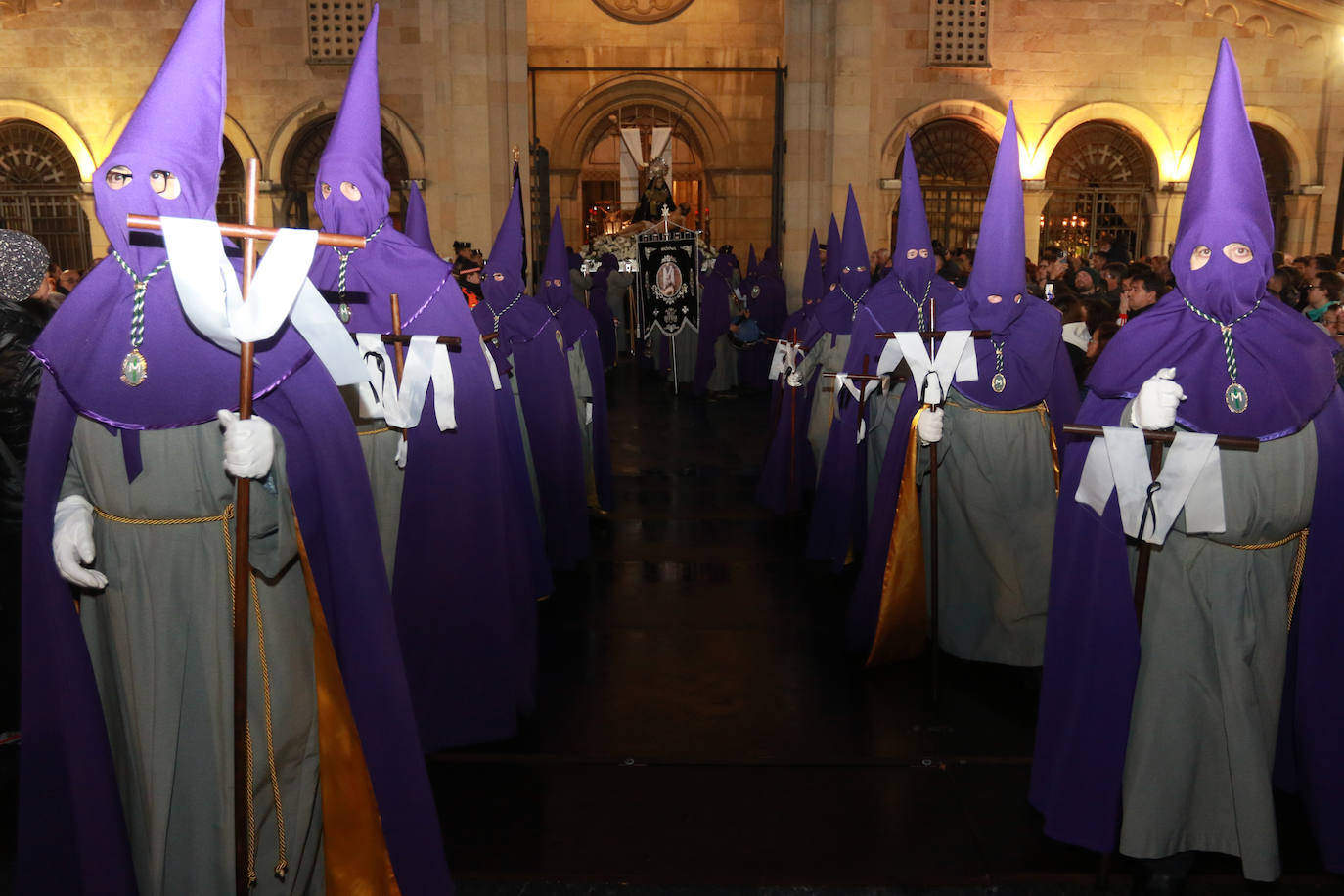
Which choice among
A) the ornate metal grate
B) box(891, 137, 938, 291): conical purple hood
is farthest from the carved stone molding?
box(891, 137, 938, 291): conical purple hood

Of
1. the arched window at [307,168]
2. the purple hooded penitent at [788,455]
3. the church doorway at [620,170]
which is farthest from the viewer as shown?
the church doorway at [620,170]

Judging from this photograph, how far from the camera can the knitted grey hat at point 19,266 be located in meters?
3.92

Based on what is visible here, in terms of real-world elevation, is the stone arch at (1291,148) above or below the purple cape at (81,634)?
above

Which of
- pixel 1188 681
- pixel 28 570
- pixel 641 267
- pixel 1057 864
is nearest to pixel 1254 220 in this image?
pixel 1188 681

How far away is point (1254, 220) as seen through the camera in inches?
126

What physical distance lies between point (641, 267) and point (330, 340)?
11554 mm

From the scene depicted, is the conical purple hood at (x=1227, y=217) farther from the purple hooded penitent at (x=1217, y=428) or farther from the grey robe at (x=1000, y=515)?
the grey robe at (x=1000, y=515)

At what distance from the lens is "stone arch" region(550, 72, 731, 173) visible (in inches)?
796

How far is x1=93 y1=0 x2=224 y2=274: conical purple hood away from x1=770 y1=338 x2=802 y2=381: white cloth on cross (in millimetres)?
5779

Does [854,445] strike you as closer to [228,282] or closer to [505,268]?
[505,268]

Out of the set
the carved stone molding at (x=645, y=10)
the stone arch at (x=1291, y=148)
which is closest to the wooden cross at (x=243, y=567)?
the stone arch at (x=1291, y=148)

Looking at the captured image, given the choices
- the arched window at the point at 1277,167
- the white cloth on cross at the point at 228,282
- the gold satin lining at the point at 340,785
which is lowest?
the gold satin lining at the point at 340,785

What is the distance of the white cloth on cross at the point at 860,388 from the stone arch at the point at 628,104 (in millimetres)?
14832

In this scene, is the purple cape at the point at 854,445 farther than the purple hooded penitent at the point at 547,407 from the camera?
No
